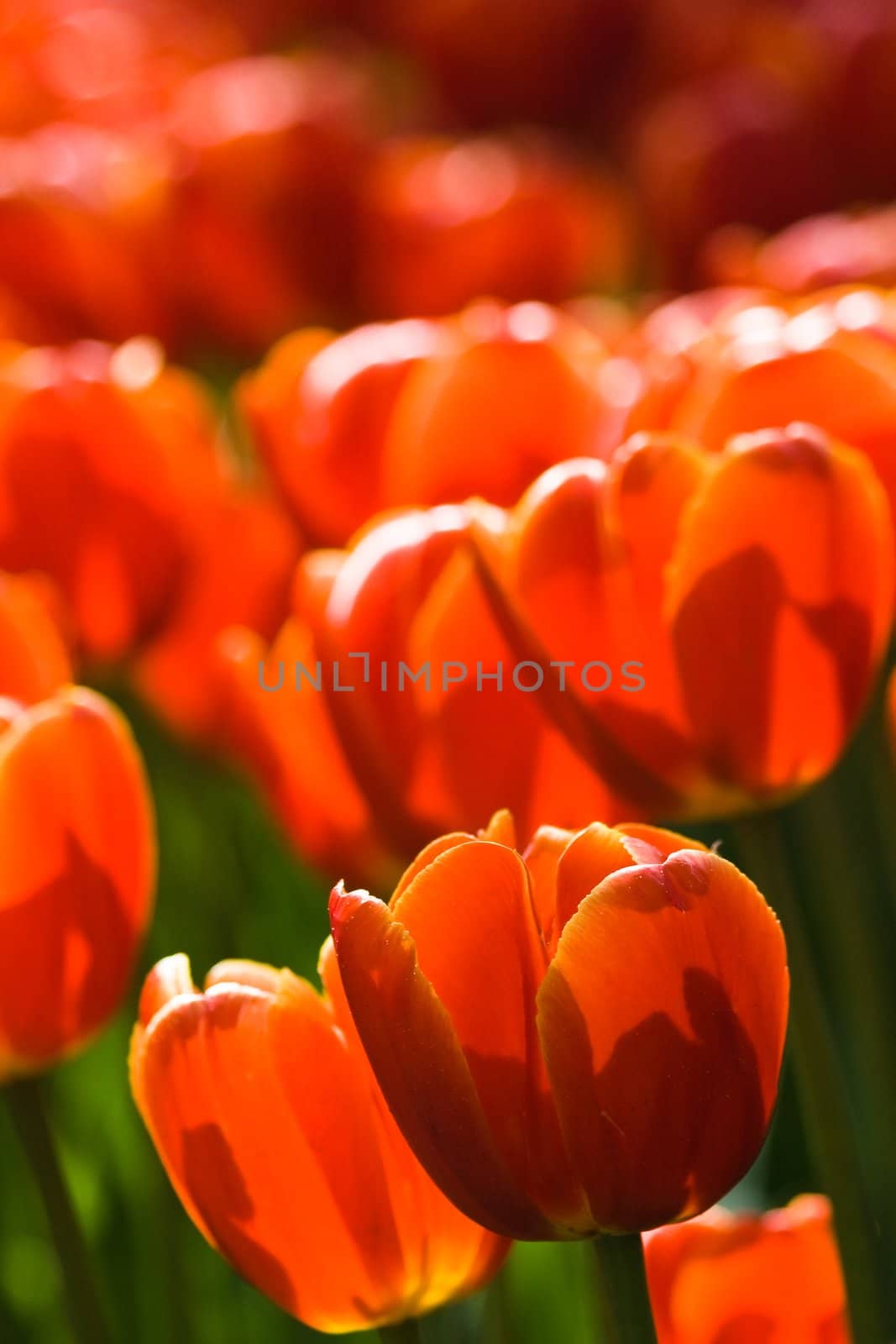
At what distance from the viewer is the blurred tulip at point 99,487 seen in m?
0.62

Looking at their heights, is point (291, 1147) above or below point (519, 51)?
below

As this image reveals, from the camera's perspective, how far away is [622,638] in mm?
423

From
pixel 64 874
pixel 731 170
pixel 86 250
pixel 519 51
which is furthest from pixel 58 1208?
pixel 519 51

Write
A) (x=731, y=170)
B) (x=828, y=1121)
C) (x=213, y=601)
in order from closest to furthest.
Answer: (x=828, y=1121), (x=213, y=601), (x=731, y=170)

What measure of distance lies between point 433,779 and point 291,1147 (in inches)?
5.2

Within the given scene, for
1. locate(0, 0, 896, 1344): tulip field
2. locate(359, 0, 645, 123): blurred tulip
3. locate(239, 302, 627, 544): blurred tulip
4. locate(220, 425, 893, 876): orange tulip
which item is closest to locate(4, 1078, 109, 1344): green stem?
locate(0, 0, 896, 1344): tulip field

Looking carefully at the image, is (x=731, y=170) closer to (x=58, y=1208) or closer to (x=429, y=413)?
(x=429, y=413)

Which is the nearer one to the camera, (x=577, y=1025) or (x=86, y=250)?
(x=577, y=1025)

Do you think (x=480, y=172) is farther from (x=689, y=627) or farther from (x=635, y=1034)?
(x=635, y=1034)

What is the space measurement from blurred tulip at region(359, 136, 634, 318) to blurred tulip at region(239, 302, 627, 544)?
331 millimetres

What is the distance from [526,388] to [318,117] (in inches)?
20.7

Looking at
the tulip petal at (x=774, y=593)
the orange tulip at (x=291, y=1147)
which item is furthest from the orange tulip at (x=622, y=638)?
the orange tulip at (x=291, y=1147)

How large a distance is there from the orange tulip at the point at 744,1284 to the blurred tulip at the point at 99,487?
0.32 metres

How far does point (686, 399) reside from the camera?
0.49 m
